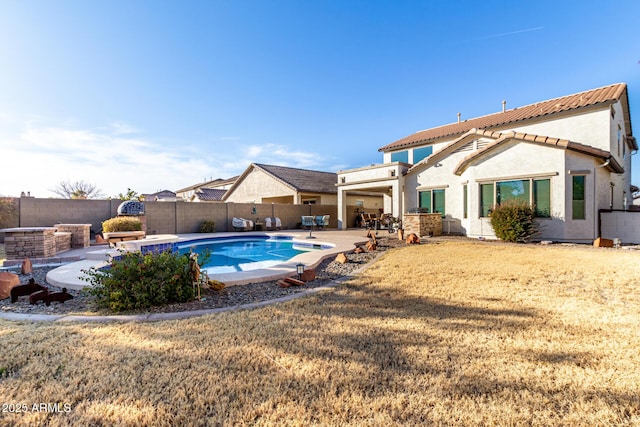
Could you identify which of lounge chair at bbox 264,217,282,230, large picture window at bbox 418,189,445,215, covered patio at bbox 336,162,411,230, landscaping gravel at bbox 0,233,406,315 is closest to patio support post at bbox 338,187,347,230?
covered patio at bbox 336,162,411,230

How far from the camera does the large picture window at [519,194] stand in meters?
12.3

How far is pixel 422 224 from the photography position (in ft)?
47.4

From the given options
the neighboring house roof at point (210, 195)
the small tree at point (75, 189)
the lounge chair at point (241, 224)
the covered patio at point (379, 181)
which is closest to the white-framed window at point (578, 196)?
the covered patio at point (379, 181)

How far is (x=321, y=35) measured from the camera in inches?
569

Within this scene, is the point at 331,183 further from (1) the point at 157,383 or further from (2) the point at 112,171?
(1) the point at 157,383

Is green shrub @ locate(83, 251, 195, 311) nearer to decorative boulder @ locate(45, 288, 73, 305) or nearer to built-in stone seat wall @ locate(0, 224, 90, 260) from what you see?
decorative boulder @ locate(45, 288, 73, 305)

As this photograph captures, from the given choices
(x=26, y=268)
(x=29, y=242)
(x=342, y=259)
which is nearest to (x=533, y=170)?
(x=342, y=259)

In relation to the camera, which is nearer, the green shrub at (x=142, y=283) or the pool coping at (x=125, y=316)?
the pool coping at (x=125, y=316)

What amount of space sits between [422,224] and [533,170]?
509 cm

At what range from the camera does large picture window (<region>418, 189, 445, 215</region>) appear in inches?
639

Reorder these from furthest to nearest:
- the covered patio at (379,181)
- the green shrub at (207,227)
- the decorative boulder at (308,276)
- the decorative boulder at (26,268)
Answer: the green shrub at (207,227) → the covered patio at (379,181) → the decorative boulder at (26,268) → the decorative boulder at (308,276)

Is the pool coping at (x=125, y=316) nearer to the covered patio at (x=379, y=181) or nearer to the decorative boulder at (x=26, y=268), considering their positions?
the decorative boulder at (x=26, y=268)

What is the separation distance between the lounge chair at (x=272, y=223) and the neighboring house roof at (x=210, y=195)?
1588 cm

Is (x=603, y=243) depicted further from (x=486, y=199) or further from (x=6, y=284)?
(x=6, y=284)
